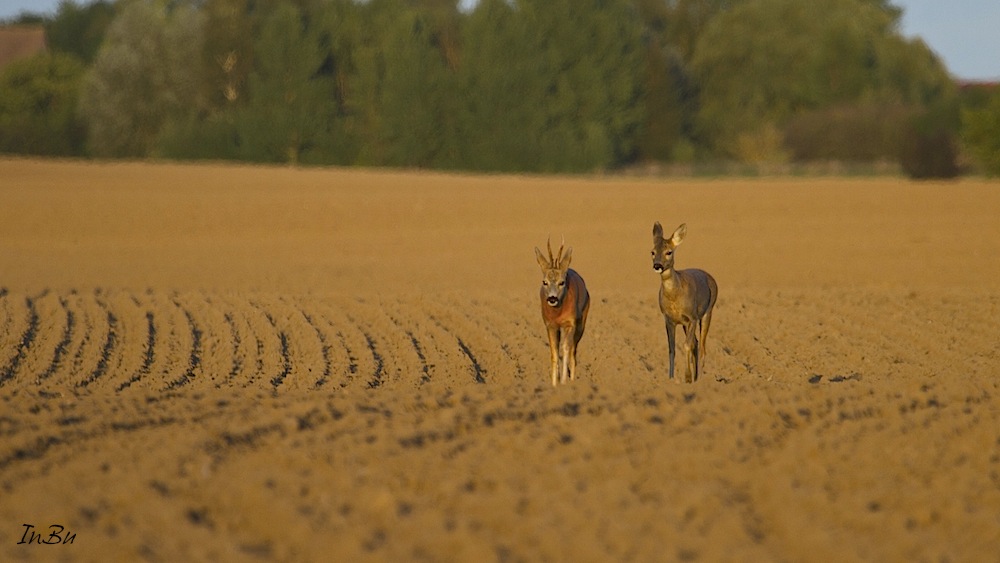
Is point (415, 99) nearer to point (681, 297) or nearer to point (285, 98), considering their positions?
point (285, 98)

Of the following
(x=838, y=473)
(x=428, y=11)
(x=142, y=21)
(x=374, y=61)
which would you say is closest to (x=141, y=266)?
(x=838, y=473)

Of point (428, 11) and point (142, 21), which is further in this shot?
point (428, 11)

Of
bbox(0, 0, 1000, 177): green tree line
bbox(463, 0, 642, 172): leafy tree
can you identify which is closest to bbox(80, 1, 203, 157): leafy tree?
bbox(0, 0, 1000, 177): green tree line

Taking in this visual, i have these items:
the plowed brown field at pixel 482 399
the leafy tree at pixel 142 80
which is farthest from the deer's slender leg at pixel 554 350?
the leafy tree at pixel 142 80

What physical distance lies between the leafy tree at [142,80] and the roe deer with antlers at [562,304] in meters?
61.0

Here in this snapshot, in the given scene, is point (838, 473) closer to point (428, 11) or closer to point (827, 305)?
point (827, 305)

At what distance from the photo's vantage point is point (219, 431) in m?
8.59

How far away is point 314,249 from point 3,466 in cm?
2306

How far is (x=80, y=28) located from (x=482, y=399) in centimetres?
9281

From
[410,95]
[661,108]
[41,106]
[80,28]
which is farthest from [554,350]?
[80,28]

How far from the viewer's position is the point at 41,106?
3159 inches

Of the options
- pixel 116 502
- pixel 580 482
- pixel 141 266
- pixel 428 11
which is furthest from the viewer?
pixel 428 11

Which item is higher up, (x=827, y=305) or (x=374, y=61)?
(x=374, y=61)

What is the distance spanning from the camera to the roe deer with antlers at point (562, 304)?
38.3ft
